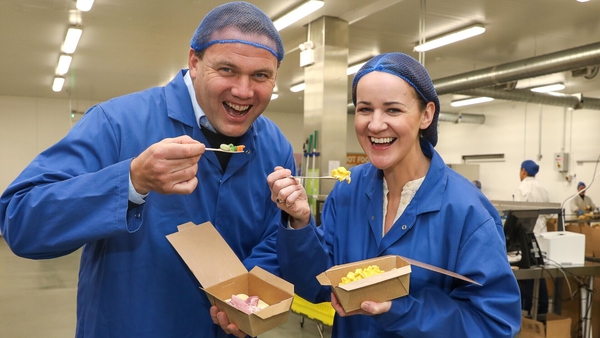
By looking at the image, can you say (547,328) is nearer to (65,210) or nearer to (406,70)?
(406,70)

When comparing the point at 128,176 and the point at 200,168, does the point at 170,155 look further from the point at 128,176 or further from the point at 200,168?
the point at 200,168

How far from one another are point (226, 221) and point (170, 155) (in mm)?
490

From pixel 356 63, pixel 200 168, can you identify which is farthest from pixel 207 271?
pixel 356 63

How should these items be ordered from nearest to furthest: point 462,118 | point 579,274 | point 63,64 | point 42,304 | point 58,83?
1. point 579,274
2. point 42,304
3. point 63,64
4. point 58,83
5. point 462,118

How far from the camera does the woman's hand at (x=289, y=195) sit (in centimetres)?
137

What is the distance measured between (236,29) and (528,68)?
6964 mm

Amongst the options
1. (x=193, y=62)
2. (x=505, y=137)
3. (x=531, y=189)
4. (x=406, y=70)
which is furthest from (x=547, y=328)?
(x=505, y=137)

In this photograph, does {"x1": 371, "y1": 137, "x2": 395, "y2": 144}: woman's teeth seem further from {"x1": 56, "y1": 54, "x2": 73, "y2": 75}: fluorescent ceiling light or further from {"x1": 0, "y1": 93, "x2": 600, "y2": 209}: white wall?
{"x1": 0, "y1": 93, "x2": 600, "y2": 209}: white wall

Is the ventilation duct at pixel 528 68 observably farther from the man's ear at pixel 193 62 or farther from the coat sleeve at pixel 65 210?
the coat sleeve at pixel 65 210

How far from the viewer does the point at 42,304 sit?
19.1 feet

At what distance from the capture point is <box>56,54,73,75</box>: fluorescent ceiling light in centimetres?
813

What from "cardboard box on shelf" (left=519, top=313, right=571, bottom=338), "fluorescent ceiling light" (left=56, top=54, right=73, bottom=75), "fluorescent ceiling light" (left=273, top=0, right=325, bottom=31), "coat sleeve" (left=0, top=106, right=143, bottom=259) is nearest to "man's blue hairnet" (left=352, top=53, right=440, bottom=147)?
"coat sleeve" (left=0, top=106, right=143, bottom=259)

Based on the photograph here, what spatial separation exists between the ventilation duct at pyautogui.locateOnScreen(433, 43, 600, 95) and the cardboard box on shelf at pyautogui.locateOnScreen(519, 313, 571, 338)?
13.8 feet

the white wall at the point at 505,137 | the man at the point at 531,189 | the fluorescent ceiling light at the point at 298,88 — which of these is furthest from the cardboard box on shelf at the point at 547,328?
the white wall at the point at 505,137
